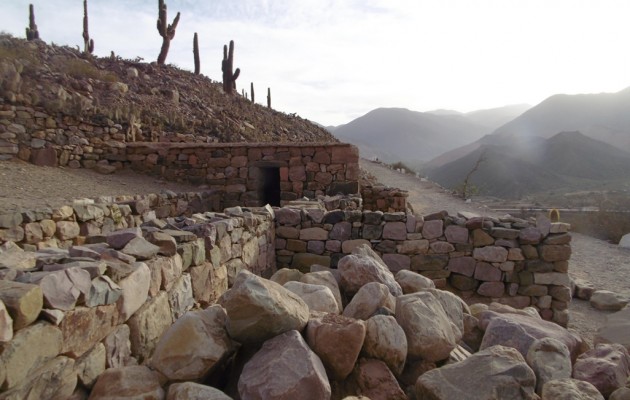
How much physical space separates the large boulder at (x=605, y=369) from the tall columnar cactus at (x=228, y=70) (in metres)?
24.1

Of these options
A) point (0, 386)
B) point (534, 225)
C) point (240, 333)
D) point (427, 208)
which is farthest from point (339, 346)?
point (427, 208)

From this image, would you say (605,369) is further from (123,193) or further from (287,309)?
(123,193)

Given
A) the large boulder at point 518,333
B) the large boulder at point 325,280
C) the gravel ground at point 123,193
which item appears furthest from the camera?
the gravel ground at point 123,193

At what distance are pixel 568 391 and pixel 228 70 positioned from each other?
24.9 meters

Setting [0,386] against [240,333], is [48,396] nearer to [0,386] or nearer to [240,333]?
[0,386]

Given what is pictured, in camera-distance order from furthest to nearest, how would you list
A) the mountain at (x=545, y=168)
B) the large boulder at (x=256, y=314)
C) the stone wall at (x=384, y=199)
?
the mountain at (x=545, y=168), the stone wall at (x=384, y=199), the large boulder at (x=256, y=314)

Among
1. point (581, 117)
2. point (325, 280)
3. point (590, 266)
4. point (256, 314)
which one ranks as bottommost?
point (590, 266)

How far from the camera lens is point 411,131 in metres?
99.7

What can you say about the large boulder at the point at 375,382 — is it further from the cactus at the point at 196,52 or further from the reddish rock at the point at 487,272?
the cactus at the point at 196,52

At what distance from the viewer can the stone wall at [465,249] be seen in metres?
5.48

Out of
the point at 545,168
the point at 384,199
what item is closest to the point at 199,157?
the point at 384,199

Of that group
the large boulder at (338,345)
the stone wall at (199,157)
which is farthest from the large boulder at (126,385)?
the stone wall at (199,157)

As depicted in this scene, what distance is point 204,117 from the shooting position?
18047mm

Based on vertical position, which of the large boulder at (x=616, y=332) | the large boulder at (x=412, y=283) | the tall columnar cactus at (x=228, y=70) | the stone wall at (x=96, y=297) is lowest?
the large boulder at (x=616, y=332)
